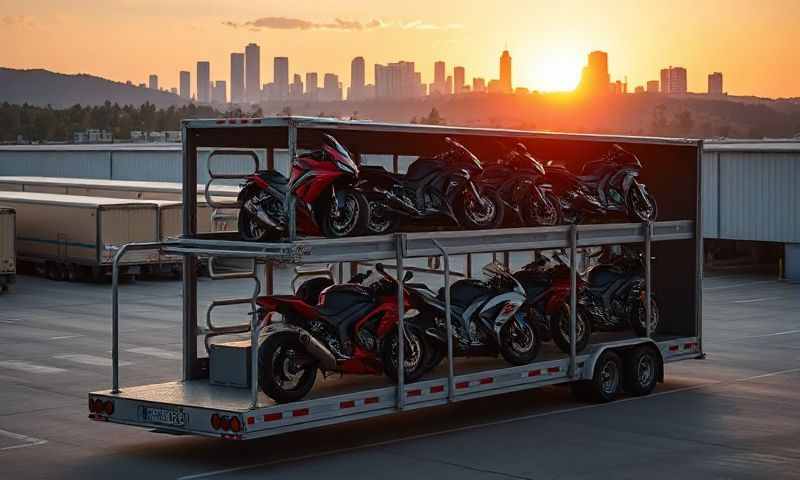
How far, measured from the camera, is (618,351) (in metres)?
19.6

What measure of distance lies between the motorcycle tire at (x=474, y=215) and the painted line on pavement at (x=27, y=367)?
8985 mm

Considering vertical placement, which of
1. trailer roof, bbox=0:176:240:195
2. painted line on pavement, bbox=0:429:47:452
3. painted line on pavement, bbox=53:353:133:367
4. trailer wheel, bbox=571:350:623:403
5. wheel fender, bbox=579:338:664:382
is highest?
trailer roof, bbox=0:176:240:195

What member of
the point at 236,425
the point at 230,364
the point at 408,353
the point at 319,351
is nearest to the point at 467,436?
the point at 408,353

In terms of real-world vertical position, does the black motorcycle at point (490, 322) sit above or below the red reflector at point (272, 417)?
above

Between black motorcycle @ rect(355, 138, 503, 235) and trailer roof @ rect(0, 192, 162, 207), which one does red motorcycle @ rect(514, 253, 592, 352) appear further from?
trailer roof @ rect(0, 192, 162, 207)

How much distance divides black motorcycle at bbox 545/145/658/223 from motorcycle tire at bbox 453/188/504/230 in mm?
1634

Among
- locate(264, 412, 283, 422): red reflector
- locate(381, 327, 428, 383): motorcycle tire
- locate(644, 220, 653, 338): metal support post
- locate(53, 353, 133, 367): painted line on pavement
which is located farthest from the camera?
locate(53, 353, 133, 367): painted line on pavement

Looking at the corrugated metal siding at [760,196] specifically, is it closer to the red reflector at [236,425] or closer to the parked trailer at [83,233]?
the parked trailer at [83,233]

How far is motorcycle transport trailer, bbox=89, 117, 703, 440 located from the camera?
1495 cm

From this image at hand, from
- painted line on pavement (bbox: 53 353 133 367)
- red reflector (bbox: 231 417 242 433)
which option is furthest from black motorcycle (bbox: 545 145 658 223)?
painted line on pavement (bbox: 53 353 133 367)

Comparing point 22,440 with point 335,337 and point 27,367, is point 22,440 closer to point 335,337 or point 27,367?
point 335,337

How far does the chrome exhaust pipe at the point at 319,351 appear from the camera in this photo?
15.4m

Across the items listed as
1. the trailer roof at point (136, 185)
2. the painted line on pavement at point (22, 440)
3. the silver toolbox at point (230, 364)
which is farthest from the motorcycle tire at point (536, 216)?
the trailer roof at point (136, 185)

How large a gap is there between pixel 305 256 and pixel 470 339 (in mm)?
3850
